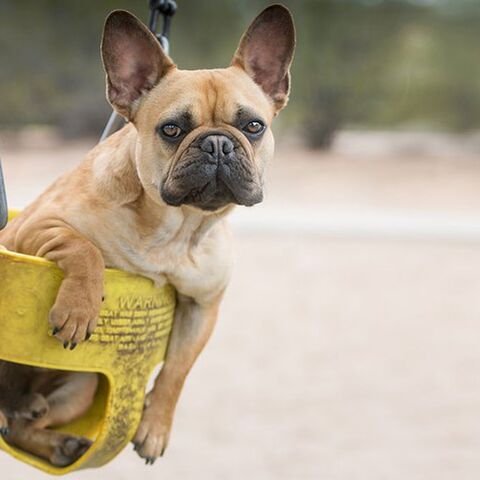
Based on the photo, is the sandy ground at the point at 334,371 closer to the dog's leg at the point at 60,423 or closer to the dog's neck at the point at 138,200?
the dog's leg at the point at 60,423

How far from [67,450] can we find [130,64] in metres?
0.86

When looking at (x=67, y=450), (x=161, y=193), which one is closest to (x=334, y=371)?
(x=67, y=450)

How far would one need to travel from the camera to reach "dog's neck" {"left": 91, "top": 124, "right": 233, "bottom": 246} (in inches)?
88.2

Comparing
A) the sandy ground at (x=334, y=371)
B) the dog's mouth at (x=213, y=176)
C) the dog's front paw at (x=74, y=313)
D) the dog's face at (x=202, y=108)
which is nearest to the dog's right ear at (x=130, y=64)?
the dog's face at (x=202, y=108)

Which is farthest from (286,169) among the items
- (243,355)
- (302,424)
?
(302,424)

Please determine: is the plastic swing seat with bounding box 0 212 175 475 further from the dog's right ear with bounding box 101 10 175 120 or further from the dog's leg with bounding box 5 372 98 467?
the dog's right ear with bounding box 101 10 175 120

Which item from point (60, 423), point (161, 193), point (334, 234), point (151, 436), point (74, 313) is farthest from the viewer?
point (334, 234)

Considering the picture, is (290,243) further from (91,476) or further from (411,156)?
(91,476)

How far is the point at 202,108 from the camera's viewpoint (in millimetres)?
2127

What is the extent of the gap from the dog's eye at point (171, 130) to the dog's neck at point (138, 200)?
0.39ft

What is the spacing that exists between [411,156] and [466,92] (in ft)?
3.54

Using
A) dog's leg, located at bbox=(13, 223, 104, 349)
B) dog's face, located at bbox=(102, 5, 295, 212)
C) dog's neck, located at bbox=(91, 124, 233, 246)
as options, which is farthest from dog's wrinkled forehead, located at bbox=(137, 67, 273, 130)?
dog's leg, located at bbox=(13, 223, 104, 349)

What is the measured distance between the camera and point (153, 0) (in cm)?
240

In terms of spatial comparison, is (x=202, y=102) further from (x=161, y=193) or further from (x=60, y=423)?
(x=60, y=423)
